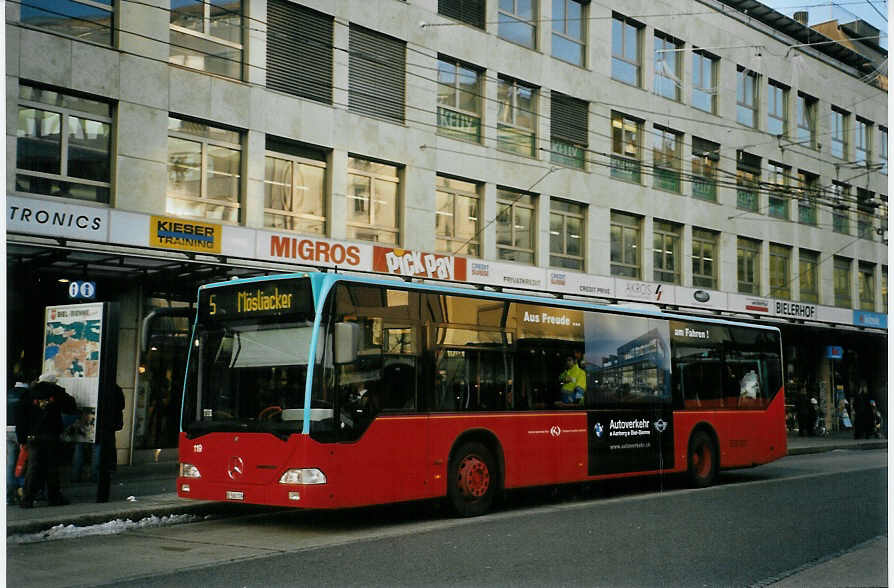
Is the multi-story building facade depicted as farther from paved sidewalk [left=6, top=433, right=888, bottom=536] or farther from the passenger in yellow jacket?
the passenger in yellow jacket

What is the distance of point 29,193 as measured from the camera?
16.5 m

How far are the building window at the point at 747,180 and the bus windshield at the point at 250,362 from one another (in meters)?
16.4

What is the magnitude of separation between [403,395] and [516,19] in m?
14.8

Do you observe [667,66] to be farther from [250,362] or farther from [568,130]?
[250,362]

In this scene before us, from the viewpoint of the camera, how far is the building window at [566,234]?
26078mm

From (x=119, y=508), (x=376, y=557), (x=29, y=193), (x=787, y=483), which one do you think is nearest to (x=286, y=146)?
(x=29, y=193)

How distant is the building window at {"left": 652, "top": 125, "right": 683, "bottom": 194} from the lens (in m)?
27.0

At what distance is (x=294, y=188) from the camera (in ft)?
69.5

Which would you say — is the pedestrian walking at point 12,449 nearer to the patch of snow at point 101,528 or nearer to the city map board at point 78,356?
the city map board at point 78,356

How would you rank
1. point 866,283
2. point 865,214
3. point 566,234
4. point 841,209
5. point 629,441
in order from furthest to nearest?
point 566,234 < point 841,209 < point 866,283 < point 865,214 < point 629,441

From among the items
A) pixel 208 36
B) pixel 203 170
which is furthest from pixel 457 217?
pixel 208 36

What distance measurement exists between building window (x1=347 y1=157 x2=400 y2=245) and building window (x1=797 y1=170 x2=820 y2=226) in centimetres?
886

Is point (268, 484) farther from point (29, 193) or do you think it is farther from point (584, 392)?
point (29, 193)

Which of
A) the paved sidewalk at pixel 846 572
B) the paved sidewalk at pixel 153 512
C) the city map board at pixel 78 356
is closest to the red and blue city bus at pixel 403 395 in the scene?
the paved sidewalk at pixel 153 512
